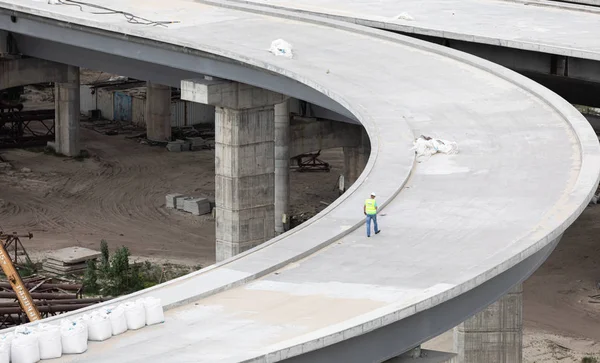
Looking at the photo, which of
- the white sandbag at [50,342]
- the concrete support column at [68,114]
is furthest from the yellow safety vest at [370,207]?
the concrete support column at [68,114]

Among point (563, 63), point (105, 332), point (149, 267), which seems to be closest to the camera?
point (105, 332)

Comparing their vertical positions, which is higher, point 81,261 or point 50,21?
point 50,21

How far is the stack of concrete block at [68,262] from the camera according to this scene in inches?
2109

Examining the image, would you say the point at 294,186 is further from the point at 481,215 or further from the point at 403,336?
the point at 403,336

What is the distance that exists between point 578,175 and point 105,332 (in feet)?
47.2

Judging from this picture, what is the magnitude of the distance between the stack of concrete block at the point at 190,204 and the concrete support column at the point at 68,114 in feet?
35.1

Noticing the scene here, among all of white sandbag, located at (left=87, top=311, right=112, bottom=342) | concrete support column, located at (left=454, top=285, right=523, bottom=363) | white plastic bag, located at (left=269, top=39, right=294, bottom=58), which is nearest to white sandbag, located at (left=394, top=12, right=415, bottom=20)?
white plastic bag, located at (left=269, top=39, right=294, bottom=58)

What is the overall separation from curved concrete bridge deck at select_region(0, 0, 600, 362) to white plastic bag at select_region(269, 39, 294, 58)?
0.34m

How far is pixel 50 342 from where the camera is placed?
24812mm

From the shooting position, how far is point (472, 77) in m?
46.6

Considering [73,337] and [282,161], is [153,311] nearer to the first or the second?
[73,337]

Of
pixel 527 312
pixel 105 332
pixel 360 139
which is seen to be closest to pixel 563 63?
pixel 527 312

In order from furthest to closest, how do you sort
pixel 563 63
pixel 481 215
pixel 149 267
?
1. pixel 149 267
2. pixel 563 63
3. pixel 481 215

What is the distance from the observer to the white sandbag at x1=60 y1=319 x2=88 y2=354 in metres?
25.0
